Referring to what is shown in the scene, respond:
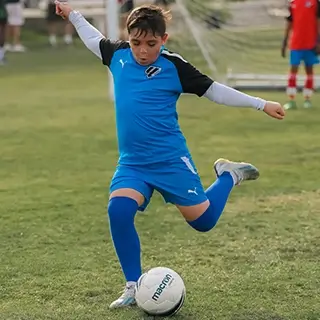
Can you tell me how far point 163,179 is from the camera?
13.8 ft

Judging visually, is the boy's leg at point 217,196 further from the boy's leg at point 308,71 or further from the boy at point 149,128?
the boy's leg at point 308,71

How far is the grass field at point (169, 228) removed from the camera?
4.25 m

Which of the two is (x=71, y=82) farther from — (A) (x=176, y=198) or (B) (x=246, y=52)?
(A) (x=176, y=198)

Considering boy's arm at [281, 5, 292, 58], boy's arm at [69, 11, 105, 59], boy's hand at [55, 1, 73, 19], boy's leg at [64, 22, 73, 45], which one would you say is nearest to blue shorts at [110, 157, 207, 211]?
boy's arm at [69, 11, 105, 59]

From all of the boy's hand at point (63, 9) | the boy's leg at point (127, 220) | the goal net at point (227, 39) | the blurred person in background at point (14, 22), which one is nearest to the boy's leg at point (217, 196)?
the boy's leg at point (127, 220)

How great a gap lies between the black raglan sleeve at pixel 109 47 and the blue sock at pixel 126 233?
2.65 ft

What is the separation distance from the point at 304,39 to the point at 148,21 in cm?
801

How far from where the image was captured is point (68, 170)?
772 cm

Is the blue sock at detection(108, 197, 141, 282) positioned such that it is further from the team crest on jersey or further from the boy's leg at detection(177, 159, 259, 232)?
the team crest on jersey

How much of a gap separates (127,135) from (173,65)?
1.38ft

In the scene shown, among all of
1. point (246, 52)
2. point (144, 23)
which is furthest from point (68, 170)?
point (246, 52)

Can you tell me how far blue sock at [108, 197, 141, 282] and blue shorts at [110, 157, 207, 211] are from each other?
10 centimetres

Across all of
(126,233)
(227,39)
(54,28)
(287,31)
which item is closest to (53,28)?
(54,28)

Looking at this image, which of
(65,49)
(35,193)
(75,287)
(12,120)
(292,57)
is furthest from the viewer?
(65,49)
